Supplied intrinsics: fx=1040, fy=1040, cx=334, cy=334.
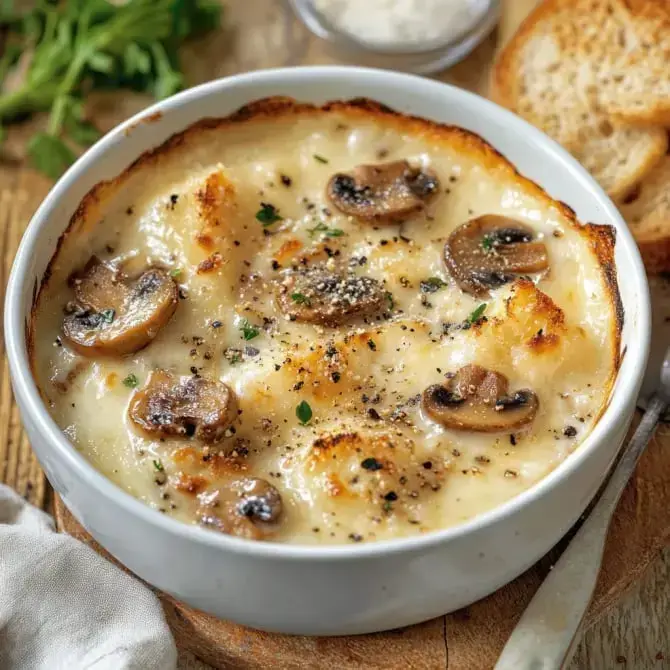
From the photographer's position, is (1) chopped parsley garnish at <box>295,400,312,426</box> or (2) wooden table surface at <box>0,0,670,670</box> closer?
(1) chopped parsley garnish at <box>295,400,312,426</box>

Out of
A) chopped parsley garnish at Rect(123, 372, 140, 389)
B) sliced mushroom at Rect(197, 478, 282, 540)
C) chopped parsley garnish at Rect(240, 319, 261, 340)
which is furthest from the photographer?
chopped parsley garnish at Rect(240, 319, 261, 340)

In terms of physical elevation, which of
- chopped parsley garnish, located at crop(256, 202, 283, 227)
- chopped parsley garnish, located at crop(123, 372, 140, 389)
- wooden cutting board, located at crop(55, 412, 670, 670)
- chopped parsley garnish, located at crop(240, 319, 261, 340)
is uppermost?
chopped parsley garnish, located at crop(256, 202, 283, 227)

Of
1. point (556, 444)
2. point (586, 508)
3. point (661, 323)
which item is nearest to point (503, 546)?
point (556, 444)

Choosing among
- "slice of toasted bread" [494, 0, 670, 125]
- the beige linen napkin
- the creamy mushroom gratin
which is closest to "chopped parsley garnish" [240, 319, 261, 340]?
the creamy mushroom gratin

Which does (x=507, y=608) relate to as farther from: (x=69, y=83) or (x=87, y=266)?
(x=69, y=83)

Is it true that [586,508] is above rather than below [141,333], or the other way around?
below

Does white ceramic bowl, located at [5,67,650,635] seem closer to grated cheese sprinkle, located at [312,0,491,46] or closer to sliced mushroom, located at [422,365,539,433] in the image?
sliced mushroom, located at [422,365,539,433]

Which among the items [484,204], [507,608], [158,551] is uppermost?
[484,204]

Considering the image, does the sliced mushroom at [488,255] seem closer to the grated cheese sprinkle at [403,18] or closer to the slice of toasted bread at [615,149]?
the slice of toasted bread at [615,149]
